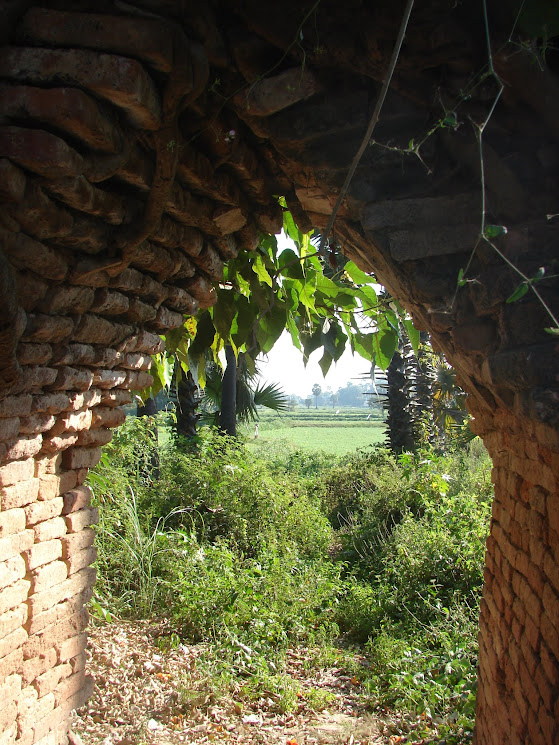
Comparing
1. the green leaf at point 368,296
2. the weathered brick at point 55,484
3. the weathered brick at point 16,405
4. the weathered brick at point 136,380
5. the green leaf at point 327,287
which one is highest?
the green leaf at point 327,287

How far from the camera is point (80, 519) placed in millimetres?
3223

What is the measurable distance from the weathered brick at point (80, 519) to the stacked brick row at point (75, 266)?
11 mm

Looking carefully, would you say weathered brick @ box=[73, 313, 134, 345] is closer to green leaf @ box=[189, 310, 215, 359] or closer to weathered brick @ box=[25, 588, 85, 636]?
green leaf @ box=[189, 310, 215, 359]

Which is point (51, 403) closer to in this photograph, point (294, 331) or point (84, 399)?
point (84, 399)

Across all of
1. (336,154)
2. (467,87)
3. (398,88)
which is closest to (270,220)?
(336,154)

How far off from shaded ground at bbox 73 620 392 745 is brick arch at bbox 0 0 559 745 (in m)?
1.52

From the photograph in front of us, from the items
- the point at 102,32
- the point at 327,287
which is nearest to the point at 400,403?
the point at 327,287

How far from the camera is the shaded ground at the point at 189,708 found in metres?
3.99

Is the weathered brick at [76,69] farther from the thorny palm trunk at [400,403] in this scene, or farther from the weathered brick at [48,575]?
the thorny palm trunk at [400,403]

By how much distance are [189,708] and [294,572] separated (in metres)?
2.65

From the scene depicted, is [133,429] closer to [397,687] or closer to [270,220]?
[397,687]

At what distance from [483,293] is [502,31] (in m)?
0.80

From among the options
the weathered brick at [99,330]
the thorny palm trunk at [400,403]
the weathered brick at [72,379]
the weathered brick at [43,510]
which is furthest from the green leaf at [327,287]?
the thorny palm trunk at [400,403]

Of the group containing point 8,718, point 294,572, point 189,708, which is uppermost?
point 8,718
